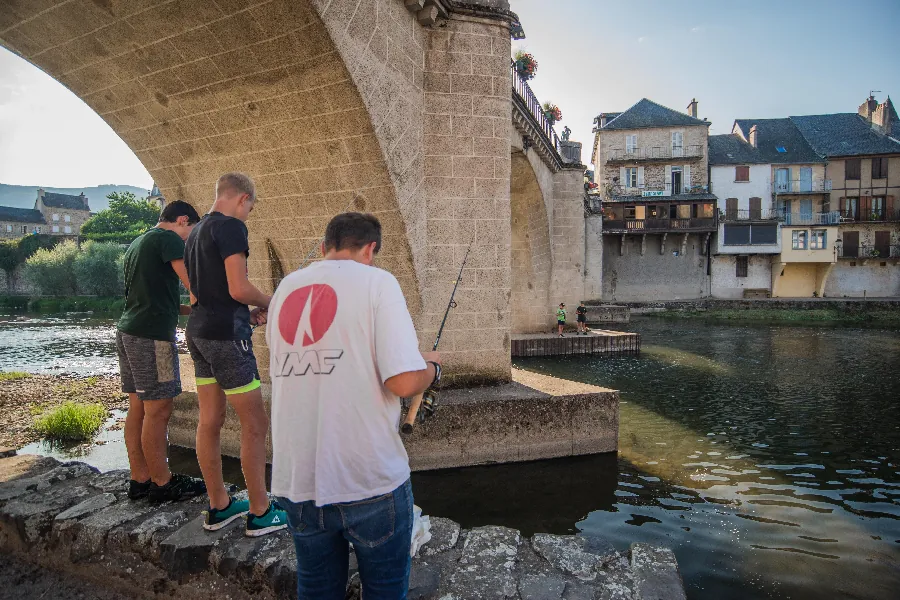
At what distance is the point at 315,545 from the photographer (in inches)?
62.4

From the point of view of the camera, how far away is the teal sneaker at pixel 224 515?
2.62 meters

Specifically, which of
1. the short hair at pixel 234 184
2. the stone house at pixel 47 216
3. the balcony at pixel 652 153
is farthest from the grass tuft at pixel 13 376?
the stone house at pixel 47 216

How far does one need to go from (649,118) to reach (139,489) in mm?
36706

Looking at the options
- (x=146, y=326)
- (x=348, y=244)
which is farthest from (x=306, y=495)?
(x=146, y=326)

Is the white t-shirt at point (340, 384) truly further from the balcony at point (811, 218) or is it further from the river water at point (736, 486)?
the balcony at point (811, 218)

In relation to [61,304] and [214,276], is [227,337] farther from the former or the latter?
[61,304]

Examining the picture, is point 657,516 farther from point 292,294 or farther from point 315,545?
point 292,294

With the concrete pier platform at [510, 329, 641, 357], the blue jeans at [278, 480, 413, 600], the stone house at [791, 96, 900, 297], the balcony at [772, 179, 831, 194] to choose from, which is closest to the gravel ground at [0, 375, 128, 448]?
the blue jeans at [278, 480, 413, 600]

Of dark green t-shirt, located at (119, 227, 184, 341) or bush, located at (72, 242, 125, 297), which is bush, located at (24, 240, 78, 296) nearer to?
bush, located at (72, 242, 125, 297)

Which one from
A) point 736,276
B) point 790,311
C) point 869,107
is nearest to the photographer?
point 790,311

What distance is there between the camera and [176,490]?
3023 millimetres

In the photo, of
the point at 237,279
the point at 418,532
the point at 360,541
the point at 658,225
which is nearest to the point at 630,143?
the point at 658,225

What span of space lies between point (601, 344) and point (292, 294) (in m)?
13.0

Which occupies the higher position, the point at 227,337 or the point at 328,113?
the point at 328,113
